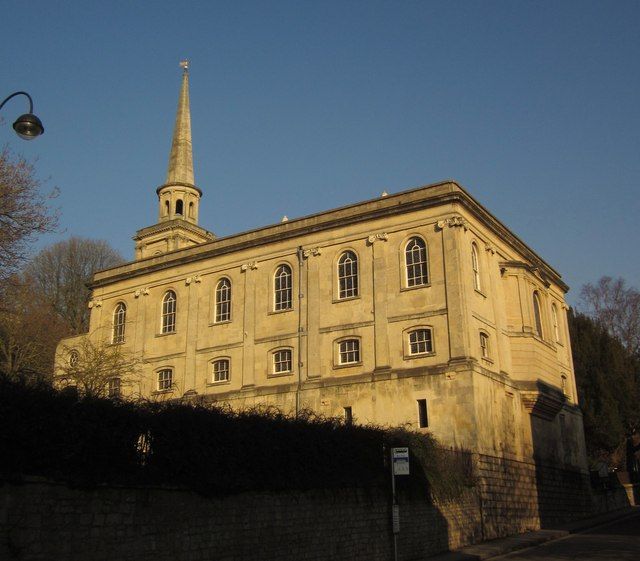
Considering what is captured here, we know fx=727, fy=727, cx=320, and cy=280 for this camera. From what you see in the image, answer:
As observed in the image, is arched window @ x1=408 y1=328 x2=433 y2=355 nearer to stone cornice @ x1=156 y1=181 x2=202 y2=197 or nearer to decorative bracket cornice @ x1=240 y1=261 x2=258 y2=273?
decorative bracket cornice @ x1=240 y1=261 x2=258 y2=273

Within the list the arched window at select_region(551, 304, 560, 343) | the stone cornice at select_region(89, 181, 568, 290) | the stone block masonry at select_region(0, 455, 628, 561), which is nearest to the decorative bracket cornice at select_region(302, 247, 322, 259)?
the stone cornice at select_region(89, 181, 568, 290)

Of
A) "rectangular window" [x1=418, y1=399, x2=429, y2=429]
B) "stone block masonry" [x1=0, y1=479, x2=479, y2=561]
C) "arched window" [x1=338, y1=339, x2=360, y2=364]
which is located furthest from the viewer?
"arched window" [x1=338, y1=339, x2=360, y2=364]

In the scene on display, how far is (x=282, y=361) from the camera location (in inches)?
1432

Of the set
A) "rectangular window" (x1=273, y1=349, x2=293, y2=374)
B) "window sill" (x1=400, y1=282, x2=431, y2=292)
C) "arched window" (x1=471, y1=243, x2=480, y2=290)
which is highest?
"arched window" (x1=471, y1=243, x2=480, y2=290)

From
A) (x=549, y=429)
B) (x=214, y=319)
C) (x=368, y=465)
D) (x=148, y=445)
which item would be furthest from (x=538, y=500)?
(x=148, y=445)

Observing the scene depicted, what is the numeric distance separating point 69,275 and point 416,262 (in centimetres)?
3905

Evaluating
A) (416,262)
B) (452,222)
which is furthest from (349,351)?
(452,222)

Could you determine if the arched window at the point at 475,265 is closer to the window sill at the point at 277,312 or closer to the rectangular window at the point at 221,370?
the window sill at the point at 277,312

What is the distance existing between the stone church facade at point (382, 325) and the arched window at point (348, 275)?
58mm

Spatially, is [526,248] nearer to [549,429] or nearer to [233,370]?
[549,429]

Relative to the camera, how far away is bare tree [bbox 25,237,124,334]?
6100 centimetres

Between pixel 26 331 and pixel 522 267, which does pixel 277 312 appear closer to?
pixel 522 267

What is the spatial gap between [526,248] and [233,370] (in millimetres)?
17554

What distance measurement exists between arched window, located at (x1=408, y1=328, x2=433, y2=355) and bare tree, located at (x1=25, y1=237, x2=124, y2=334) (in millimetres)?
35743
